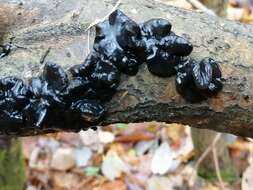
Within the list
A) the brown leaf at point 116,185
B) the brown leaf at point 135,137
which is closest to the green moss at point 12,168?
the brown leaf at point 116,185

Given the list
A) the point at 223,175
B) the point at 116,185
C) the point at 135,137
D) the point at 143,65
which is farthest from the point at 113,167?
the point at 143,65

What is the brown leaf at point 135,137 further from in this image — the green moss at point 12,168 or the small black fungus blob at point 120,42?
the small black fungus blob at point 120,42

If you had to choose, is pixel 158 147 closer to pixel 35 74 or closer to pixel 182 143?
pixel 182 143

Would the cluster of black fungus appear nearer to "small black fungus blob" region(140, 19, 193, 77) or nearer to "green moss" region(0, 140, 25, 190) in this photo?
"small black fungus blob" region(140, 19, 193, 77)

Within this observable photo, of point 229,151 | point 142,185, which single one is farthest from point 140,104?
point 229,151

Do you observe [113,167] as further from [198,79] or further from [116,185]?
[198,79]

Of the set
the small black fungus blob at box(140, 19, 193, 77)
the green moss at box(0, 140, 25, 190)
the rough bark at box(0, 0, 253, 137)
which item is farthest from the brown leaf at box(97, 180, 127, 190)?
the small black fungus blob at box(140, 19, 193, 77)
